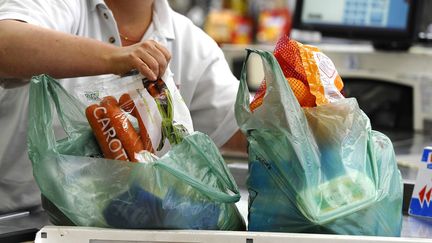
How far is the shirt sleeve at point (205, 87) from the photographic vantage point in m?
1.92

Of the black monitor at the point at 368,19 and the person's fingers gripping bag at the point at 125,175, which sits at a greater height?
the person's fingers gripping bag at the point at 125,175

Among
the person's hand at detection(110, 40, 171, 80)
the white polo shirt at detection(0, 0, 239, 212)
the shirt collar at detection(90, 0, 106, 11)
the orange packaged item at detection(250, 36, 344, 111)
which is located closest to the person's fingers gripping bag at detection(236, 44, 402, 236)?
the orange packaged item at detection(250, 36, 344, 111)

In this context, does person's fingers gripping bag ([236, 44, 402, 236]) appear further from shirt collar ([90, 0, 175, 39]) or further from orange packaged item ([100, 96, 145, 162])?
shirt collar ([90, 0, 175, 39])

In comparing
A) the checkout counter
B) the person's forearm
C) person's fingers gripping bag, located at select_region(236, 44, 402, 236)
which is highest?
the person's forearm

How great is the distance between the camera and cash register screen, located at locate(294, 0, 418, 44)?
309 centimetres

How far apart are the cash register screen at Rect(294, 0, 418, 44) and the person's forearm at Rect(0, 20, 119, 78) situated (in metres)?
1.87

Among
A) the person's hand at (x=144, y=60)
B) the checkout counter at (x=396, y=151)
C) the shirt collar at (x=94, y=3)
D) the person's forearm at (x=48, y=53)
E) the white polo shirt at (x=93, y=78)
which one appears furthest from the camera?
the shirt collar at (x=94, y=3)

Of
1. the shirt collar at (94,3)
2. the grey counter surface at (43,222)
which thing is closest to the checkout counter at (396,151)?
the grey counter surface at (43,222)

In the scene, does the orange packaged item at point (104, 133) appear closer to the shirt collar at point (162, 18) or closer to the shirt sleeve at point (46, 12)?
the shirt sleeve at point (46, 12)

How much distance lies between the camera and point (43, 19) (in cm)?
155

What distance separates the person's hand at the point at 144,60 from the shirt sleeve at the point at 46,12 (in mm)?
270

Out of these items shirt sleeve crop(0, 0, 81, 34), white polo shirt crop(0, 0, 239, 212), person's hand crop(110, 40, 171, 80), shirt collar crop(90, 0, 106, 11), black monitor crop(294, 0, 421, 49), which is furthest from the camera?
black monitor crop(294, 0, 421, 49)

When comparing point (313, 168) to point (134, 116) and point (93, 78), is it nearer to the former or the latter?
point (134, 116)

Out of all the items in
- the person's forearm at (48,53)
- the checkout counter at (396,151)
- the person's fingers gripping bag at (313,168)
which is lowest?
the checkout counter at (396,151)
